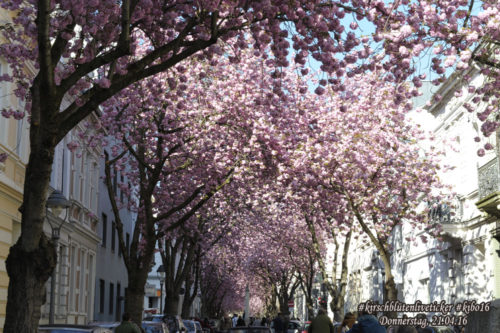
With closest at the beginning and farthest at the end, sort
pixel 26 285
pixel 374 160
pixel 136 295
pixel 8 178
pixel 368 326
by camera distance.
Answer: pixel 26 285 < pixel 368 326 < pixel 8 178 < pixel 136 295 < pixel 374 160

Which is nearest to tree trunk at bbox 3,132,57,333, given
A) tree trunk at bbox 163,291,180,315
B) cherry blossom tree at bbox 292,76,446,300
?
cherry blossom tree at bbox 292,76,446,300

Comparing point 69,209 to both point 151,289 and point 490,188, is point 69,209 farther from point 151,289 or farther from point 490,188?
point 151,289

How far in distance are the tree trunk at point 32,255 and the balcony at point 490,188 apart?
51.9 feet

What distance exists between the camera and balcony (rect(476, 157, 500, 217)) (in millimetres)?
22970

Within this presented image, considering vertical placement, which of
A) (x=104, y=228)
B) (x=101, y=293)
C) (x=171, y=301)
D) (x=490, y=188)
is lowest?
(x=171, y=301)

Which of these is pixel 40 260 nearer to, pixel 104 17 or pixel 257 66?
pixel 104 17

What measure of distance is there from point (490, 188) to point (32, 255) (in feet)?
57.6

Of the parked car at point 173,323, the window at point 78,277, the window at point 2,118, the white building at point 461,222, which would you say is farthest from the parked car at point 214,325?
the window at point 2,118

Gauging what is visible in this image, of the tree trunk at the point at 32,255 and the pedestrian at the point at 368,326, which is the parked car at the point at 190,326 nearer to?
the pedestrian at the point at 368,326

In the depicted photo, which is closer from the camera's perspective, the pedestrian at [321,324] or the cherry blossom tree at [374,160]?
the pedestrian at [321,324]

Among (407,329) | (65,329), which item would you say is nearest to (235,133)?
(65,329)

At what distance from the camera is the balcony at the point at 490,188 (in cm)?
2297

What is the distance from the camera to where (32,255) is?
373 inches

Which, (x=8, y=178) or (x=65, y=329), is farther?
(x=8, y=178)
